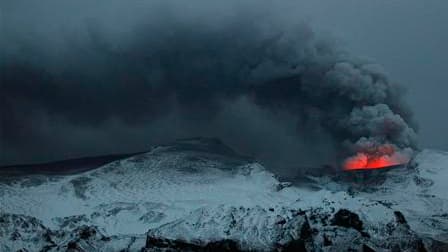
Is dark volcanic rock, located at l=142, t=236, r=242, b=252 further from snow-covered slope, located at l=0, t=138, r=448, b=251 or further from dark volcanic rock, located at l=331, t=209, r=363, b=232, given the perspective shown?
dark volcanic rock, located at l=331, t=209, r=363, b=232

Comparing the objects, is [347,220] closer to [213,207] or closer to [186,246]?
[186,246]

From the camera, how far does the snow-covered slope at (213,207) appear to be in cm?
4778

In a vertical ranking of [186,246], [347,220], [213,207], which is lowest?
[186,246]

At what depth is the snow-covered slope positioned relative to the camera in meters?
47.8

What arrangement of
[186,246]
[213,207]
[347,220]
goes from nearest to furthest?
[186,246] → [347,220] → [213,207]

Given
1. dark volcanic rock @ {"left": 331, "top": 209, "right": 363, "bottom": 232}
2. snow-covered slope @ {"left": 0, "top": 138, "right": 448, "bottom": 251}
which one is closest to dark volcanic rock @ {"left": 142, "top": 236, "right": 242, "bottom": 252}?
snow-covered slope @ {"left": 0, "top": 138, "right": 448, "bottom": 251}

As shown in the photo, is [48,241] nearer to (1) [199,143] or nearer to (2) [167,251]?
(2) [167,251]

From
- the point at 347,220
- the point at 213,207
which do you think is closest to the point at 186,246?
the point at 347,220

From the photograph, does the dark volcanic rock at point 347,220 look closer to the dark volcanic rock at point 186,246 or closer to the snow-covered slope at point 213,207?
the snow-covered slope at point 213,207

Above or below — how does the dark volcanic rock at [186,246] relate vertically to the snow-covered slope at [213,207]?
Answer: below

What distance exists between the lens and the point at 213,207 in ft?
189

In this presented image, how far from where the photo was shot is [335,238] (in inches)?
1816

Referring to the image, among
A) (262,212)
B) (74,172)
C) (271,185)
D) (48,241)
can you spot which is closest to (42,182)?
(74,172)

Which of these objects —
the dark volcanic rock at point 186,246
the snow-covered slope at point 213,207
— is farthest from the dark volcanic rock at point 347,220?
the dark volcanic rock at point 186,246
